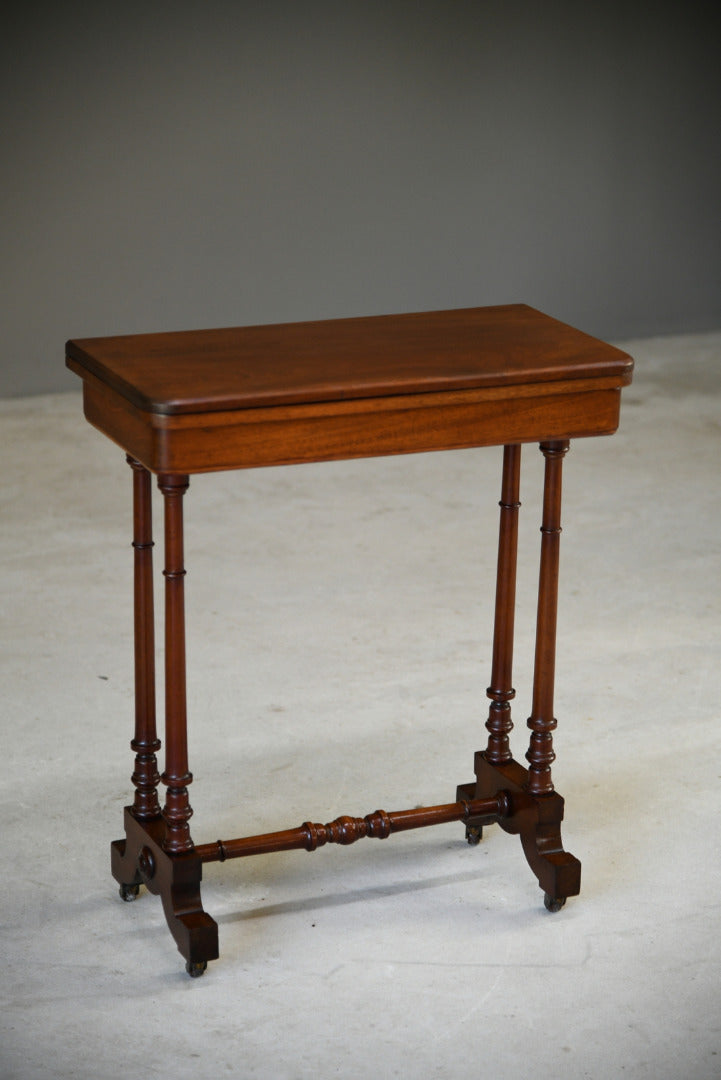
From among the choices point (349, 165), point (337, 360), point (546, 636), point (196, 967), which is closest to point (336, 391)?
point (337, 360)

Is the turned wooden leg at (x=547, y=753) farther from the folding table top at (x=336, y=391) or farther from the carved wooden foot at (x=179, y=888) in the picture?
the carved wooden foot at (x=179, y=888)

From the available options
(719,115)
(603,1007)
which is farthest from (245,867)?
(719,115)

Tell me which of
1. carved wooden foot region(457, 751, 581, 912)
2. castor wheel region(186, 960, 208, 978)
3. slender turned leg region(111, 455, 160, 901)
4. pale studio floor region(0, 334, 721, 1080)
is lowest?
pale studio floor region(0, 334, 721, 1080)

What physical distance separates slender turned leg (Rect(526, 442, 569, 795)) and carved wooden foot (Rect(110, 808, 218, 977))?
73 centimetres

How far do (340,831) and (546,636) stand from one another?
57 centimetres

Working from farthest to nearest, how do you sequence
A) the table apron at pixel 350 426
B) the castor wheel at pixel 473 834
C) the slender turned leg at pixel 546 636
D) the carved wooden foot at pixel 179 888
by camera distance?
the castor wheel at pixel 473 834, the slender turned leg at pixel 546 636, the carved wooden foot at pixel 179 888, the table apron at pixel 350 426

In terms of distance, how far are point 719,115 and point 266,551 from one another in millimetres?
4572

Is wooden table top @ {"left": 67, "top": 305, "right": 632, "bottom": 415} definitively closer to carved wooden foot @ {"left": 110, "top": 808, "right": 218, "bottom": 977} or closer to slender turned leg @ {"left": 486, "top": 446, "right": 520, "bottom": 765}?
slender turned leg @ {"left": 486, "top": 446, "right": 520, "bottom": 765}

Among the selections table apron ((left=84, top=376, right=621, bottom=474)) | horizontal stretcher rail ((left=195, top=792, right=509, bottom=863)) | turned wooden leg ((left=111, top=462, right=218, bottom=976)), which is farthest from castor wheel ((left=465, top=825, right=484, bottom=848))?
table apron ((left=84, top=376, right=621, bottom=474))

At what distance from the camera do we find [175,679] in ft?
9.23

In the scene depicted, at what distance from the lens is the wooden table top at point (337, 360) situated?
2617 millimetres

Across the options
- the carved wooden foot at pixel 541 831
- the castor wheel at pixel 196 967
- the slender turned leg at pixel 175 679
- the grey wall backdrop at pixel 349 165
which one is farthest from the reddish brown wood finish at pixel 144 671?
the grey wall backdrop at pixel 349 165

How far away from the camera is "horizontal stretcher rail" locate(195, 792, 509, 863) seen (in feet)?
9.87

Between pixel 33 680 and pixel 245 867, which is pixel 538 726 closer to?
pixel 245 867
